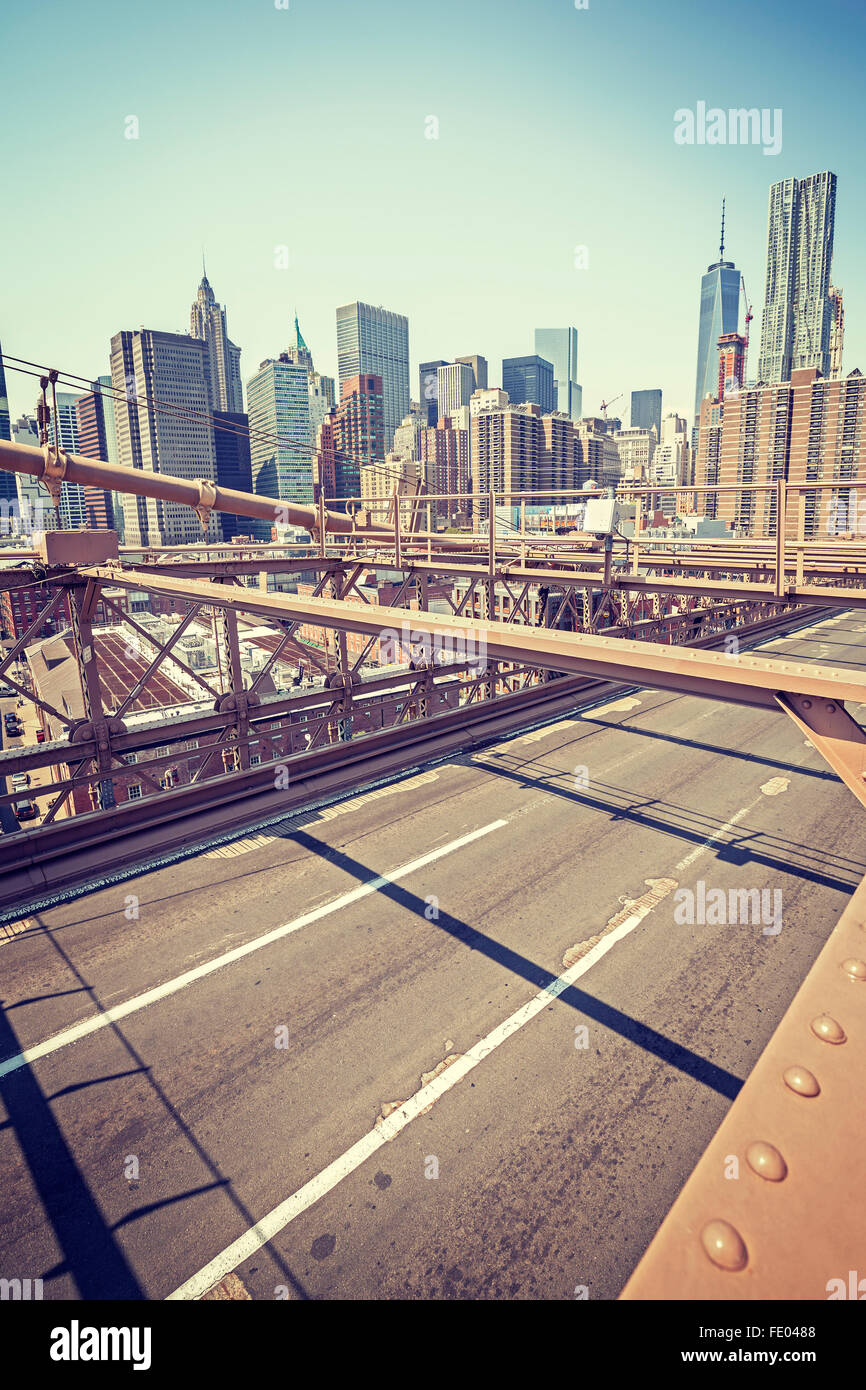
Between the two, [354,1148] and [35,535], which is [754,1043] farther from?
[35,535]

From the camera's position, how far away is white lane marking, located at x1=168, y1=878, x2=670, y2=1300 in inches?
201

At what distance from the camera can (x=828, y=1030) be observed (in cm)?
185

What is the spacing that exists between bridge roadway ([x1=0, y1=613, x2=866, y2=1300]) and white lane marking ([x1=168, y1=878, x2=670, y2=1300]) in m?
0.02

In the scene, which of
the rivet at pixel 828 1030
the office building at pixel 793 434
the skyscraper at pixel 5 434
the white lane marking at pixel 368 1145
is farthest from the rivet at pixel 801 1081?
the skyscraper at pixel 5 434

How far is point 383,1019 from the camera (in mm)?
7469

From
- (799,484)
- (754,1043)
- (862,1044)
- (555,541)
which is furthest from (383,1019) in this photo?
(555,541)

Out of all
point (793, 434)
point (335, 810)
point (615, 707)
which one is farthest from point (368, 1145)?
point (793, 434)

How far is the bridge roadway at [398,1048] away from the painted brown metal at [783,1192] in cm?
446

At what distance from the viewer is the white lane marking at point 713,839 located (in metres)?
10.5

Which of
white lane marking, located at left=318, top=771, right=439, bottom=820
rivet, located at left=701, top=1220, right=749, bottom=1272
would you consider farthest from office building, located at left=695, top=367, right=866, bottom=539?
rivet, located at left=701, top=1220, right=749, bottom=1272

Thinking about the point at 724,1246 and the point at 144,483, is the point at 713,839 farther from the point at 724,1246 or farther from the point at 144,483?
the point at 144,483

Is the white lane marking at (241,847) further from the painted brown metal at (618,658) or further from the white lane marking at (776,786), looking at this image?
the white lane marking at (776,786)
